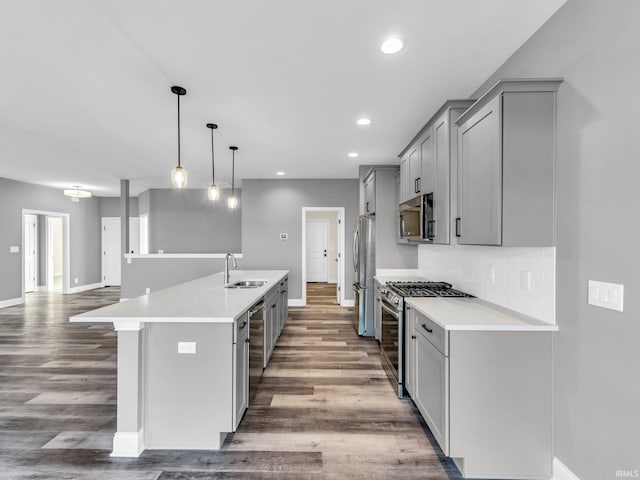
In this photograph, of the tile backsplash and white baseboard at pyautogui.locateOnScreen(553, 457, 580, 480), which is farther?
the tile backsplash

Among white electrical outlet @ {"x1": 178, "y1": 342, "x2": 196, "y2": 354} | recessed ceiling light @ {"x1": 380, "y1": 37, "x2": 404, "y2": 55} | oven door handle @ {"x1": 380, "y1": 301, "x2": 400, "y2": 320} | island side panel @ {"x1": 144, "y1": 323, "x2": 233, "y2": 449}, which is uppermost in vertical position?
recessed ceiling light @ {"x1": 380, "y1": 37, "x2": 404, "y2": 55}

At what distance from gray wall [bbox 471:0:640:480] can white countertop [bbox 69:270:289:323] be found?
6.41 feet

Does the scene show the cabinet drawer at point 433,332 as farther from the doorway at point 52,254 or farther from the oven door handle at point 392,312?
the doorway at point 52,254

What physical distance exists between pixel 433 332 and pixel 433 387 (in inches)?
13.9

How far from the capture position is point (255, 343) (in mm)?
2707

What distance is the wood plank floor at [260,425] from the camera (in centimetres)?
192

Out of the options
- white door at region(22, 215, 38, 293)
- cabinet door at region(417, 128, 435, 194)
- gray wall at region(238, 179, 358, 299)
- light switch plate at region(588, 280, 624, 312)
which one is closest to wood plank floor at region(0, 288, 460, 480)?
light switch plate at region(588, 280, 624, 312)

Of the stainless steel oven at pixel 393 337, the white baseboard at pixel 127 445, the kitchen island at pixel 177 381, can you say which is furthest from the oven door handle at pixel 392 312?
the white baseboard at pixel 127 445

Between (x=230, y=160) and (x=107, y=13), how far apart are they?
Result: 3305 millimetres

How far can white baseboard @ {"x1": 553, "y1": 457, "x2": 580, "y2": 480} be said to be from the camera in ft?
5.45

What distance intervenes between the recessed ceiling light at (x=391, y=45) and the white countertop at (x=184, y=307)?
6.56ft

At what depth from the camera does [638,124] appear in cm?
131

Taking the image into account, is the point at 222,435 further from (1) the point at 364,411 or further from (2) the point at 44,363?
(2) the point at 44,363

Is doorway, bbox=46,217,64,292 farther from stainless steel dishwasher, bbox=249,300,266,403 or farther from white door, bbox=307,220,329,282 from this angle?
stainless steel dishwasher, bbox=249,300,266,403
